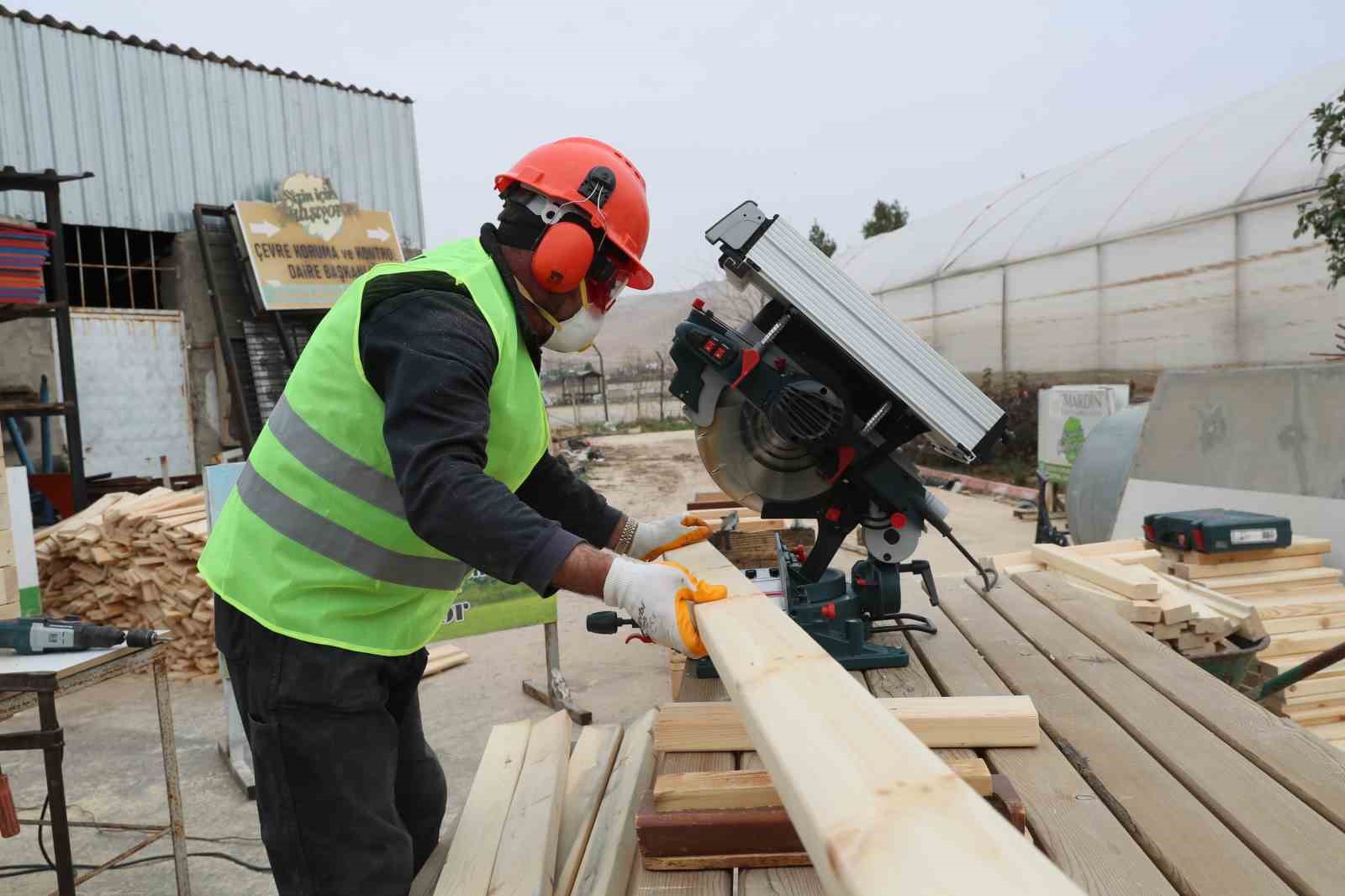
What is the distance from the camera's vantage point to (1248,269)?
11.7 metres

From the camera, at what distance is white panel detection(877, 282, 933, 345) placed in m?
18.5

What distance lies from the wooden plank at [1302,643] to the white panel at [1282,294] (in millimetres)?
8255

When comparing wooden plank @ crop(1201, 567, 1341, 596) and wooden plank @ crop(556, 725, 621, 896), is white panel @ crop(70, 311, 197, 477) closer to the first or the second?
wooden plank @ crop(556, 725, 621, 896)

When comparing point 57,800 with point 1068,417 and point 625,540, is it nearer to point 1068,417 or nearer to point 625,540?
point 625,540

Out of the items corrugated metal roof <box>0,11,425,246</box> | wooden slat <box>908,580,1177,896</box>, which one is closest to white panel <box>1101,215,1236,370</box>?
corrugated metal roof <box>0,11,425,246</box>

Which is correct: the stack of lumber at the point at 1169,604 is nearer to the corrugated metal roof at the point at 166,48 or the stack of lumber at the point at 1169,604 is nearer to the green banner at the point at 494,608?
the green banner at the point at 494,608

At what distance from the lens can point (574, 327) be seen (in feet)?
7.29

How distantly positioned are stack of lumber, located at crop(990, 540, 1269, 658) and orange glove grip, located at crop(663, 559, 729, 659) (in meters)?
2.49

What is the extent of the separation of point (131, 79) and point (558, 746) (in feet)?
33.0

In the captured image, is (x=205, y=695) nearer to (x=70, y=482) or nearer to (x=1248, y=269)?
(x=70, y=482)

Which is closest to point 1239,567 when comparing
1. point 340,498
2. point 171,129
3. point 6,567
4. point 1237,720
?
point 1237,720

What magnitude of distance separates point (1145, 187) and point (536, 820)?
15120 mm

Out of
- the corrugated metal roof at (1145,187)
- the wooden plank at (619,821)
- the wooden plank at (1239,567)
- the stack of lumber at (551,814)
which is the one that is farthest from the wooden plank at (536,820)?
the corrugated metal roof at (1145,187)

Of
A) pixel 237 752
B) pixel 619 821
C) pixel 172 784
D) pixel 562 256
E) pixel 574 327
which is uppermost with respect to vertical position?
pixel 562 256
